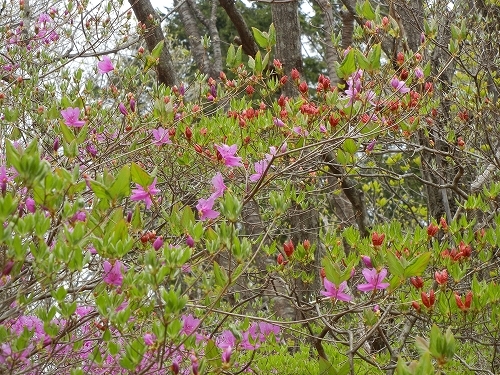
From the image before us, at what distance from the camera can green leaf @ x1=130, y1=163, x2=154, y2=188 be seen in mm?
1588

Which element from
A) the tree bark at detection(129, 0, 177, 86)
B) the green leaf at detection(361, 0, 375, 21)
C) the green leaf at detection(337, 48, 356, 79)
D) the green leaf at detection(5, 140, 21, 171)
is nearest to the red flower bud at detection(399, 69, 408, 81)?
the green leaf at detection(361, 0, 375, 21)

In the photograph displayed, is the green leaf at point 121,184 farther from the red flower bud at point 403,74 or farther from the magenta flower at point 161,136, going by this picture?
the red flower bud at point 403,74

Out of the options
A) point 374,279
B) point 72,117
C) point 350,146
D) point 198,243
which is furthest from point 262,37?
point 374,279

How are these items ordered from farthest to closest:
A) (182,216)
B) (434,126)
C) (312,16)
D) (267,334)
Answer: (312,16) < (434,126) < (267,334) < (182,216)

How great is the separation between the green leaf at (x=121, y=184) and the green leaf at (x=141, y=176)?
15 cm

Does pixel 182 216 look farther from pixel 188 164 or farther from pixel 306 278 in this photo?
pixel 306 278

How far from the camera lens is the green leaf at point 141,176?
1.59 metres

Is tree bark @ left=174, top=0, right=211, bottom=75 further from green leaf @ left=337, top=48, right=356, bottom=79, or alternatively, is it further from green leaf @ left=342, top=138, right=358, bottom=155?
green leaf @ left=337, top=48, right=356, bottom=79

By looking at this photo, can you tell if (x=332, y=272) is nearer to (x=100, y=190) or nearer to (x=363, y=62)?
(x=100, y=190)

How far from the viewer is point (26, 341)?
1480 mm

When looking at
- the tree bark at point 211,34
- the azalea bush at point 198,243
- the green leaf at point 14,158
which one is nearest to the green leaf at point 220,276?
the azalea bush at point 198,243

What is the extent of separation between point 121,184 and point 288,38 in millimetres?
3219

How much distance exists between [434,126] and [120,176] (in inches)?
119

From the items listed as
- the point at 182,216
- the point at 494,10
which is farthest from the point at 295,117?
the point at 494,10
